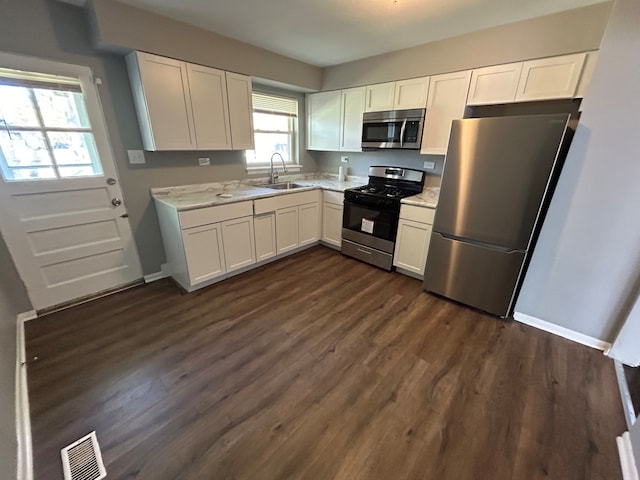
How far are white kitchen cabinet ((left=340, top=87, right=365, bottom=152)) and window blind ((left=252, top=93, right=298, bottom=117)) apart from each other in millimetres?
811

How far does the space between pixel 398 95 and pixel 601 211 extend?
2.21 meters

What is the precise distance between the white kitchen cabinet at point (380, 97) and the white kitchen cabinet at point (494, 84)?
86cm

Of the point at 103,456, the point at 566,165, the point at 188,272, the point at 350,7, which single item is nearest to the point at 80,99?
the point at 188,272

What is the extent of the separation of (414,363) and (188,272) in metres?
2.20

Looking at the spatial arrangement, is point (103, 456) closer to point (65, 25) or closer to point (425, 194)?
point (65, 25)

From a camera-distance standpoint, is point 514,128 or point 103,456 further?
point 514,128

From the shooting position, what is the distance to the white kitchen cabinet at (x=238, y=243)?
2.86m

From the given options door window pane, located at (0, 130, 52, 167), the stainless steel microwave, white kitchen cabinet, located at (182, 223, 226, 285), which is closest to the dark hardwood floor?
white kitchen cabinet, located at (182, 223, 226, 285)

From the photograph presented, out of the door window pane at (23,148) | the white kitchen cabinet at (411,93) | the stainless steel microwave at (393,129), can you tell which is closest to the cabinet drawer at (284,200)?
the stainless steel microwave at (393,129)

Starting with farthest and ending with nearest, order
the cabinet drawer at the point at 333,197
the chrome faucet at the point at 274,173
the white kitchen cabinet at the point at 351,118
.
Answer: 1. the chrome faucet at the point at 274,173
2. the cabinet drawer at the point at 333,197
3. the white kitchen cabinet at the point at 351,118

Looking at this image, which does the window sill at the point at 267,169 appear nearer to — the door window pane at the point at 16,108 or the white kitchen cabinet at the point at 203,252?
the white kitchen cabinet at the point at 203,252

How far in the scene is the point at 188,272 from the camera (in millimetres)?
2625

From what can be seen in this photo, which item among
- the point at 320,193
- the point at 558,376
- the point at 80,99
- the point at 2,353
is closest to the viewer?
the point at 2,353

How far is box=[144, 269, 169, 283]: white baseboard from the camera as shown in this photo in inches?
115
